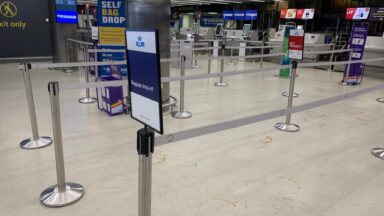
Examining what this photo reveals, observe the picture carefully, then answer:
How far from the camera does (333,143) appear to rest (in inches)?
142

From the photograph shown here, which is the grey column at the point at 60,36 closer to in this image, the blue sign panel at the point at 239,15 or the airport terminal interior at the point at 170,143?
the airport terminal interior at the point at 170,143

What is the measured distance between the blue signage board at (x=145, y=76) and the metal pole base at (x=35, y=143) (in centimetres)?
213

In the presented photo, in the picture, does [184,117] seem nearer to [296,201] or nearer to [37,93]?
[296,201]

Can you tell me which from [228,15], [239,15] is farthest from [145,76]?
[228,15]

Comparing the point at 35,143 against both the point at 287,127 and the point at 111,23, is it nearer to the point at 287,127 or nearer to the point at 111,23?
the point at 111,23

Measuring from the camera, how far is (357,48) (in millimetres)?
7059

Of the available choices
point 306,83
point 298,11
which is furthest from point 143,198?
point 298,11

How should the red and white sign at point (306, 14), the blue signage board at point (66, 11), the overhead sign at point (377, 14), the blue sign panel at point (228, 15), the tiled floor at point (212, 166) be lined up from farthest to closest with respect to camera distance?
the blue sign panel at point (228, 15) < the red and white sign at point (306, 14) < the overhead sign at point (377, 14) < the blue signage board at point (66, 11) < the tiled floor at point (212, 166)

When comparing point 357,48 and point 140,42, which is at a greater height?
point 140,42

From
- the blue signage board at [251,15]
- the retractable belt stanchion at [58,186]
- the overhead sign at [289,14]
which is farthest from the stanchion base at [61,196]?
the blue signage board at [251,15]

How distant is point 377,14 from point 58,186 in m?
11.9

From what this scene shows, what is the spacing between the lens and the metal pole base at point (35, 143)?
322 centimetres

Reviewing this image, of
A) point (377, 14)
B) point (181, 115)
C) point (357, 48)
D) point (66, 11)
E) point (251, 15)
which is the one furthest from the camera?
point (251, 15)

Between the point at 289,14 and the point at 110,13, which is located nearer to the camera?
the point at 110,13
